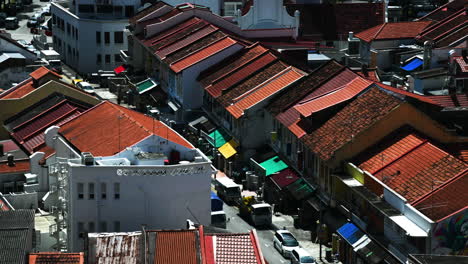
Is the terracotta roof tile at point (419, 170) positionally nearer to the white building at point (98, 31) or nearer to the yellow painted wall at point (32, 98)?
the yellow painted wall at point (32, 98)

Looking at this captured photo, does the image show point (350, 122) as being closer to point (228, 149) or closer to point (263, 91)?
point (263, 91)

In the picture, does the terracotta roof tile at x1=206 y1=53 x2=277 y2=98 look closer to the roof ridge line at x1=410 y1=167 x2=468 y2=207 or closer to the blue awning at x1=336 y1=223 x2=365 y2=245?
the blue awning at x1=336 y1=223 x2=365 y2=245

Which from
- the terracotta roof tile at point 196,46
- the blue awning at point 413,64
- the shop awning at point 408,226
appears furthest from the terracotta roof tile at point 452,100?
the terracotta roof tile at point 196,46

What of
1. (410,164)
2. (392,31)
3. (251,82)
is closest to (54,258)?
(410,164)

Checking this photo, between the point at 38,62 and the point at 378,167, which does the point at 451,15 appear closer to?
the point at 38,62

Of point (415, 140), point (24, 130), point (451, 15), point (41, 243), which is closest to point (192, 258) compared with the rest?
point (41, 243)
